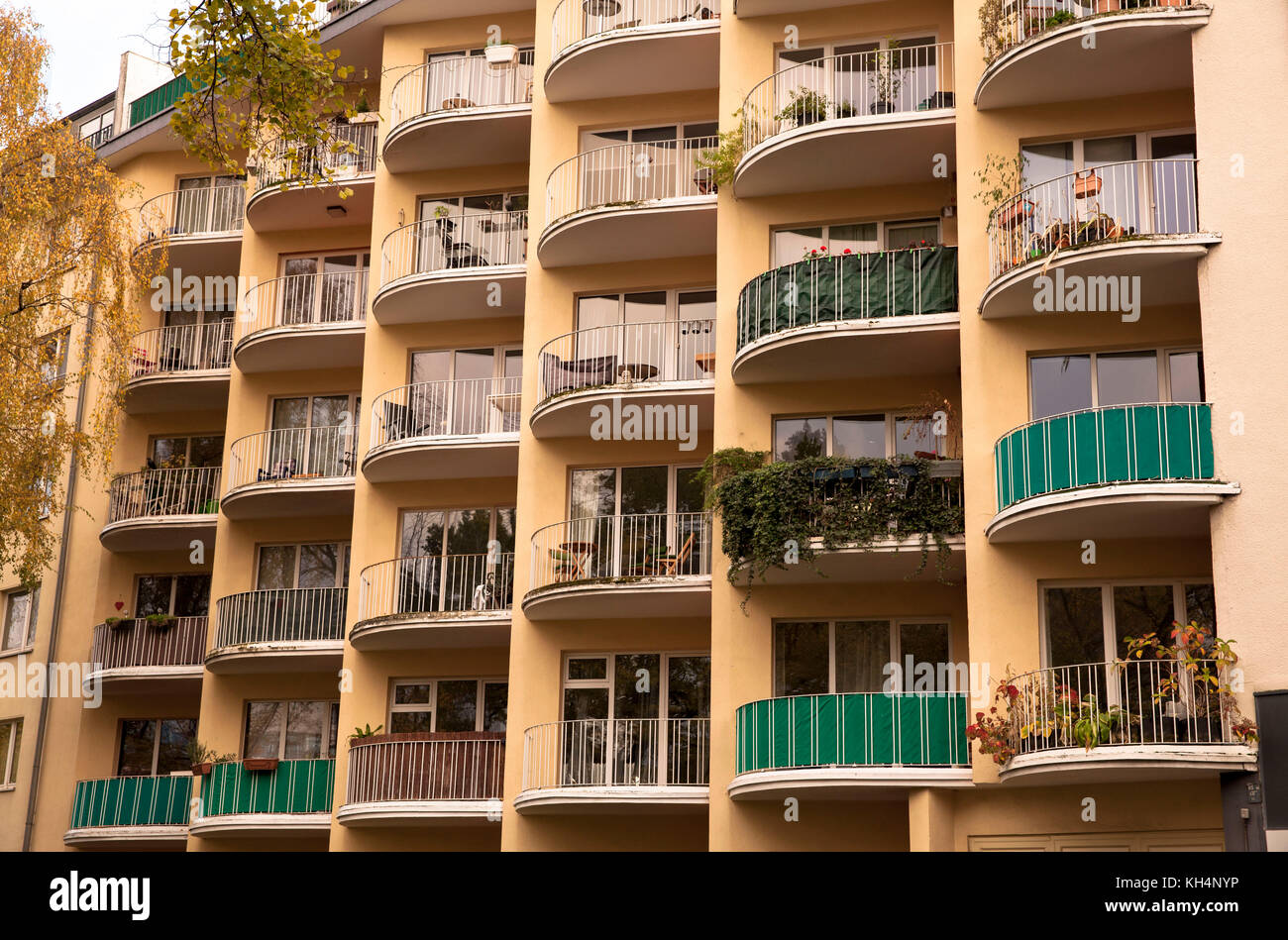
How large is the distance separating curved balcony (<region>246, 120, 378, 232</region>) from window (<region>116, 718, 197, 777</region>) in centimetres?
1158

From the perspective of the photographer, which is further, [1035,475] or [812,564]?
[812,564]

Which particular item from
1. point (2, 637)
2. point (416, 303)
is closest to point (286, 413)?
point (416, 303)

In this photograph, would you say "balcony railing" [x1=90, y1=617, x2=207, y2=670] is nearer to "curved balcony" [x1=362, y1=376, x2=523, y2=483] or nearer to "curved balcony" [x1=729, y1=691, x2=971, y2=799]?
"curved balcony" [x1=362, y1=376, x2=523, y2=483]

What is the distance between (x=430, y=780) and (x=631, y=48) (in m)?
14.1

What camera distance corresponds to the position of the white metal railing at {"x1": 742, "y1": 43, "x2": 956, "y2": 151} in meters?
25.2

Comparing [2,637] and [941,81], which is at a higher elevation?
[941,81]

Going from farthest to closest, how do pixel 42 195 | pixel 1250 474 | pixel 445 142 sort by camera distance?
1. pixel 445 142
2. pixel 42 195
3. pixel 1250 474

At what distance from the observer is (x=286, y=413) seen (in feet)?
109

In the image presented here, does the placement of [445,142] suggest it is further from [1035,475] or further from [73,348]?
[1035,475]

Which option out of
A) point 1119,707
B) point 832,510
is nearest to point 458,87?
point 832,510

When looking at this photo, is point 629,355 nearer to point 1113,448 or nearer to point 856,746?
point 856,746

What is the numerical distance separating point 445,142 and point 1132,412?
52.6 ft

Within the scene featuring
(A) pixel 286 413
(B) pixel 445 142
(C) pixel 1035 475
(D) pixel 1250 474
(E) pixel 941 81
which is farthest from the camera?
(A) pixel 286 413

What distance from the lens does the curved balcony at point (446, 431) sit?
92.6 ft
